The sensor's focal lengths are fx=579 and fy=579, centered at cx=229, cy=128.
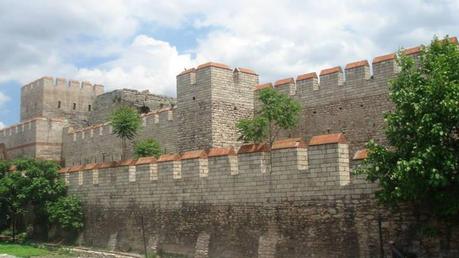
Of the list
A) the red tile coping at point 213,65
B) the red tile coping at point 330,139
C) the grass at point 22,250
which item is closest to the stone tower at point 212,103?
the red tile coping at point 213,65

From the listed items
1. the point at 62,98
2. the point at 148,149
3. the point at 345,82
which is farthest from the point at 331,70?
the point at 62,98

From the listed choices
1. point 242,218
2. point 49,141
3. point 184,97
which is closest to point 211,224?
point 242,218

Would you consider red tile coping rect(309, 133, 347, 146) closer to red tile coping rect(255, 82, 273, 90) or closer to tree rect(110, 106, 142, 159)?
red tile coping rect(255, 82, 273, 90)

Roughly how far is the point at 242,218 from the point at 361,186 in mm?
3616

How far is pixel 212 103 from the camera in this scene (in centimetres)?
1939

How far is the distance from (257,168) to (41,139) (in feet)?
62.0

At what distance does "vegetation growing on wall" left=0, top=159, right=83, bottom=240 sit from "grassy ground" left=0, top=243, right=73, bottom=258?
1.28m

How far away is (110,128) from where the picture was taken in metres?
26.1

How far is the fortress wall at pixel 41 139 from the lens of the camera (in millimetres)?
29609

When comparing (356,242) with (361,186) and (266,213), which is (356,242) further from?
(266,213)

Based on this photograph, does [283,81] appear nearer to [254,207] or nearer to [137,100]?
[254,207]

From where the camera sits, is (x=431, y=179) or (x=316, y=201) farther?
(x=316, y=201)

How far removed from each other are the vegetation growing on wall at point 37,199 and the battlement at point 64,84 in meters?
11.2

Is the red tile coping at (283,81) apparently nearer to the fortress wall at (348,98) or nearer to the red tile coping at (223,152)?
the fortress wall at (348,98)
